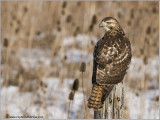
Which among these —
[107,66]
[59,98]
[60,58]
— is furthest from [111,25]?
[60,58]

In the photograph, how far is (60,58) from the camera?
8.90 m

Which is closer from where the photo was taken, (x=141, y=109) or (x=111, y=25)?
(x=111, y=25)

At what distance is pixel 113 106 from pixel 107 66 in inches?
15.1

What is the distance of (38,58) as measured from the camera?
9617mm

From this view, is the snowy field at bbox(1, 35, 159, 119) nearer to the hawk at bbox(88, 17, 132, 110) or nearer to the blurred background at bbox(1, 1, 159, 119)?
the blurred background at bbox(1, 1, 159, 119)

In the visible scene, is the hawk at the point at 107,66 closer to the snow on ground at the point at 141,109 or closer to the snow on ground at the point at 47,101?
the snow on ground at the point at 141,109

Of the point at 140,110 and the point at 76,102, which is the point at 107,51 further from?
the point at 76,102

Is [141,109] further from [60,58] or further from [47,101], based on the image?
[60,58]

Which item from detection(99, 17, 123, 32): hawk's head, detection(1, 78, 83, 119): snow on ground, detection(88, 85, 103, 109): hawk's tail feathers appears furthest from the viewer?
detection(1, 78, 83, 119): snow on ground

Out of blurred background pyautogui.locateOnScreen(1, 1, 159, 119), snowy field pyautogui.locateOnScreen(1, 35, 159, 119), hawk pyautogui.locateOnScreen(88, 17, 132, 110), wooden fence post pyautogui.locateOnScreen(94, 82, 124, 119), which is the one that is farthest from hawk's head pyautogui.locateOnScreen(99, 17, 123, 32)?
snowy field pyautogui.locateOnScreen(1, 35, 159, 119)

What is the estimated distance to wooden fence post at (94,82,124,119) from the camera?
3.48m

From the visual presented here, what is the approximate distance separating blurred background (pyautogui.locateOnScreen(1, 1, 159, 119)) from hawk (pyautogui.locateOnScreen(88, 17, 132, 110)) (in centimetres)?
135

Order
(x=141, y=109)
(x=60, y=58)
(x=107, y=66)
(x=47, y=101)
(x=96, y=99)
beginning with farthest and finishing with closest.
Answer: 1. (x=60, y=58)
2. (x=47, y=101)
3. (x=141, y=109)
4. (x=107, y=66)
5. (x=96, y=99)

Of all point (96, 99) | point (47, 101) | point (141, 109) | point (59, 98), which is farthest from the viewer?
point (59, 98)
